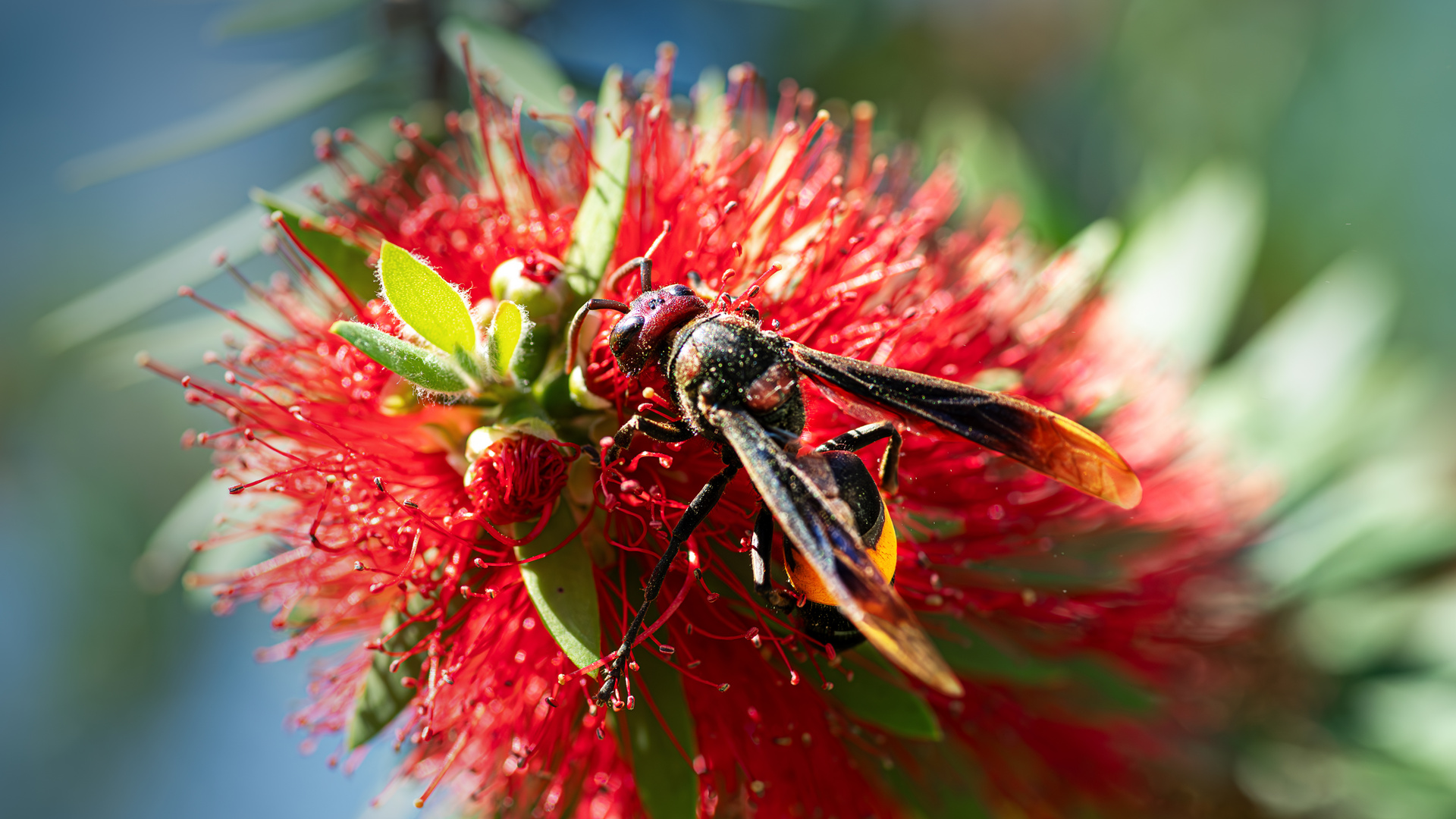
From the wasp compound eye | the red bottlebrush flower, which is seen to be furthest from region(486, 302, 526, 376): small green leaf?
the wasp compound eye

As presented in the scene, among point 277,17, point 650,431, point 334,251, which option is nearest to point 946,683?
point 650,431

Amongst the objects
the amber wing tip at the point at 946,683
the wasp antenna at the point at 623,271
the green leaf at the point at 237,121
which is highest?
the green leaf at the point at 237,121

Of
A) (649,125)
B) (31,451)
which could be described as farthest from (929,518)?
(31,451)

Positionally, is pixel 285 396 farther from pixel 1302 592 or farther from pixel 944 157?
pixel 1302 592

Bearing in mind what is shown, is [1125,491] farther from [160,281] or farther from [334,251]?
[160,281]

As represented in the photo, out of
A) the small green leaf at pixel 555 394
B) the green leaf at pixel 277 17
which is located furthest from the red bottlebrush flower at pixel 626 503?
the green leaf at pixel 277 17

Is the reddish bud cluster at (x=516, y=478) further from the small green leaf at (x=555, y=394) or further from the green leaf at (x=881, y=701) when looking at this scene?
the green leaf at (x=881, y=701)
